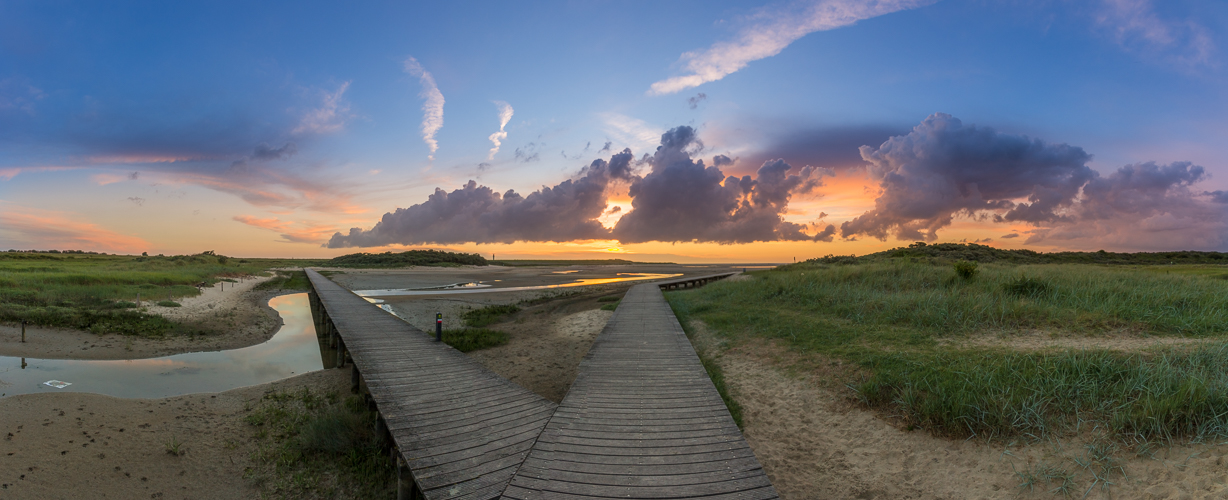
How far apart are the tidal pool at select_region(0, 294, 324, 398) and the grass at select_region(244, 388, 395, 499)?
2.94 meters

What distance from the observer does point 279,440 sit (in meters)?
7.18

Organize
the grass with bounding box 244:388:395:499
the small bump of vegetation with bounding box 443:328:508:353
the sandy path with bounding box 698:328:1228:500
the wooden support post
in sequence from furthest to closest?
the small bump of vegetation with bounding box 443:328:508:353
the grass with bounding box 244:388:395:499
the wooden support post
the sandy path with bounding box 698:328:1228:500

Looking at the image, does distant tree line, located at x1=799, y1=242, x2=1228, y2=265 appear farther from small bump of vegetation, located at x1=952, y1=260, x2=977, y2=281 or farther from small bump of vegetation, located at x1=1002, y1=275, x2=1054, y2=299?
small bump of vegetation, located at x1=1002, y1=275, x2=1054, y2=299

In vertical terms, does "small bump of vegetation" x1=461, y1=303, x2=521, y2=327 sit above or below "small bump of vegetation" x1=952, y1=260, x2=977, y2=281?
below

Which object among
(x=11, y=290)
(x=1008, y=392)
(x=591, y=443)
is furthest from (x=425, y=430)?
(x=11, y=290)

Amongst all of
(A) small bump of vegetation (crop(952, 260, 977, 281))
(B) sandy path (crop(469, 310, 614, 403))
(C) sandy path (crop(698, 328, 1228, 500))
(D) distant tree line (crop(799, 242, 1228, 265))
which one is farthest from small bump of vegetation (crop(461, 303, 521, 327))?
(D) distant tree line (crop(799, 242, 1228, 265))

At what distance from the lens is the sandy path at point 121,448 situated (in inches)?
223

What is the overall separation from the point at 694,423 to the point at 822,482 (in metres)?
1.76

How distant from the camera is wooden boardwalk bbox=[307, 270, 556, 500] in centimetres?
463

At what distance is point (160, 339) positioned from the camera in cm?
1348

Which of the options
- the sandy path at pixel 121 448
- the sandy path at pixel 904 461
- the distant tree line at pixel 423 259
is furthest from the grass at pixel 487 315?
the distant tree line at pixel 423 259

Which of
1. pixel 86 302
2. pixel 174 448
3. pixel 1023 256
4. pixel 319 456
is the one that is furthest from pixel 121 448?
pixel 1023 256

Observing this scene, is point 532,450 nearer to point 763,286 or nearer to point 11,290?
point 763,286

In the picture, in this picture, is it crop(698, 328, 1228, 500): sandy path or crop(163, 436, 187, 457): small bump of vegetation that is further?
crop(163, 436, 187, 457): small bump of vegetation
